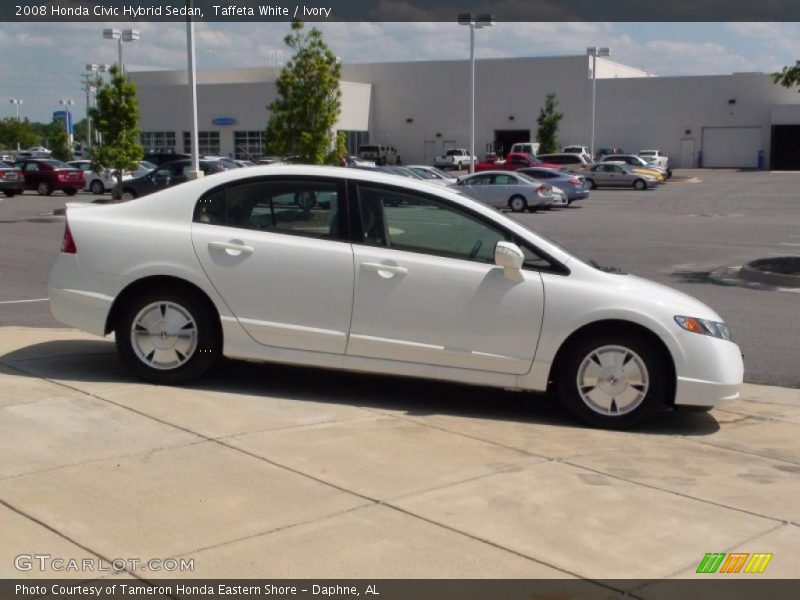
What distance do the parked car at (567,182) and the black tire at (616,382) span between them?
30.9m

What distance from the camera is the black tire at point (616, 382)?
6.54 meters

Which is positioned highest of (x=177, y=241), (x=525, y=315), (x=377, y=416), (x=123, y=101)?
(x=123, y=101)

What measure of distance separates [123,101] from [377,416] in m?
25.3

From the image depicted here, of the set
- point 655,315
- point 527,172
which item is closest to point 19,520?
point 655,315

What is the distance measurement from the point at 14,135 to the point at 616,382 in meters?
133

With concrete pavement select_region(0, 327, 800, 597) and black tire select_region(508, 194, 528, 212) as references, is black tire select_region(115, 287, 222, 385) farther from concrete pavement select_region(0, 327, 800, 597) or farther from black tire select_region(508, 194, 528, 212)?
black tire select_region(508, 194, 528, 212)

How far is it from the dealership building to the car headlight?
213ft

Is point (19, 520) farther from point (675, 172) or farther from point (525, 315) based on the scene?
point (675, 172)

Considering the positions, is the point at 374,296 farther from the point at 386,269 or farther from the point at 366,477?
the point at 366,477

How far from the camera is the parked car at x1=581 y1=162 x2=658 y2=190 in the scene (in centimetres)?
5069

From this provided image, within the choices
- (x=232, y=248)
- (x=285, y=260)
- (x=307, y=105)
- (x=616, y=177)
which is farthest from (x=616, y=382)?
(x=616, y=177)

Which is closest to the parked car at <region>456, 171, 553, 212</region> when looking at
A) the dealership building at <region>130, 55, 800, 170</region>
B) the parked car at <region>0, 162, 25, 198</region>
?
the parked car at <region>0, 162, 25, 198</region>

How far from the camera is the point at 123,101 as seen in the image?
2953 cm

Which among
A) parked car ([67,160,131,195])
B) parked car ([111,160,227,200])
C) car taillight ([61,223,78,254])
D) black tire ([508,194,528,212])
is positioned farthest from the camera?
parked car ([67,160,131,195])
